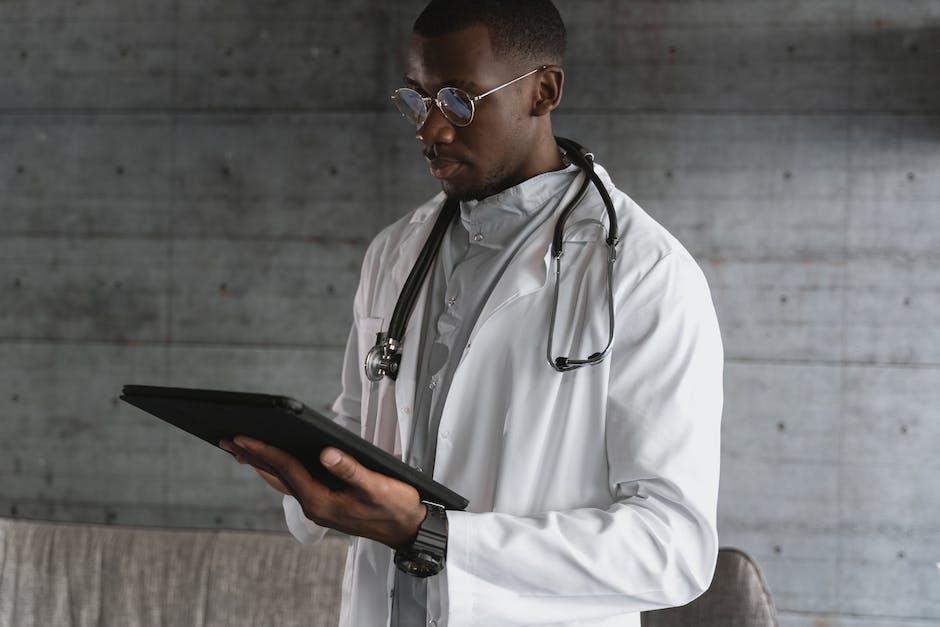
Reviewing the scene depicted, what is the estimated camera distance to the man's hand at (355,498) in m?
1.01

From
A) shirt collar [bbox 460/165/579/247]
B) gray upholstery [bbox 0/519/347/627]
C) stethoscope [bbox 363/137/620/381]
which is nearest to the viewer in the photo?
stethoscope [bbox 363/137/620/381]

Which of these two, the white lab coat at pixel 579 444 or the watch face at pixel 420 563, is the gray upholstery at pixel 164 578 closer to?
the white lab coat at pixel 579 444

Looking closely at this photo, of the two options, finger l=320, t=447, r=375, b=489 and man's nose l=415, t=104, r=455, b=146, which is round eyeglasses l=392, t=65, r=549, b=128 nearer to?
man's nose l=415, t=104, r=455, b=146

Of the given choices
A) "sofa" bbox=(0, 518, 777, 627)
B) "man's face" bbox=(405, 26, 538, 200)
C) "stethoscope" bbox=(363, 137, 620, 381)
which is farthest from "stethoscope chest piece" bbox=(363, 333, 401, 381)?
"sofa" bbox=(0, 518, 777, 627)

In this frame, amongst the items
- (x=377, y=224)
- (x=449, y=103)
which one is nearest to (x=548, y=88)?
(x=449, y=103)

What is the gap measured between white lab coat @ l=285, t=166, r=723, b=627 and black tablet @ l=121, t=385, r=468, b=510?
119mm

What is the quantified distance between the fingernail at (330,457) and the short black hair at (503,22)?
2.29 ft

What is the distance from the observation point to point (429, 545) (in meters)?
1.09

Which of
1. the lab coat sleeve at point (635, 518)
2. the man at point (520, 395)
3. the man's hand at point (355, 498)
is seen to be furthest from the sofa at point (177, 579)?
the man's hand at point (355, 498)

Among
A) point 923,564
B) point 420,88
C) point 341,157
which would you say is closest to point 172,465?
point 341,157

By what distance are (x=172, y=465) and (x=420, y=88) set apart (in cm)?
245

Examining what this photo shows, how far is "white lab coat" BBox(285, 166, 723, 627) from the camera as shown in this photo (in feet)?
3.67

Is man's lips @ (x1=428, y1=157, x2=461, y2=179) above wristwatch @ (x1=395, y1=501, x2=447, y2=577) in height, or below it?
above

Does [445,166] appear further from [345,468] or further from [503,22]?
[345,468]
